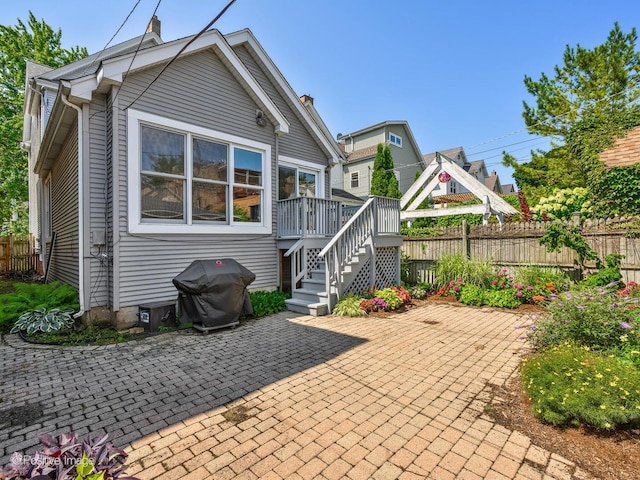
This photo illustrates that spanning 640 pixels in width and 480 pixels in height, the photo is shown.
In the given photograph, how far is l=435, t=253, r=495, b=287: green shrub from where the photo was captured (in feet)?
27.6

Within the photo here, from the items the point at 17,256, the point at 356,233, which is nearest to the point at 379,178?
the point at 356,233

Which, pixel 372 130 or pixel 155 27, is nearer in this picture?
pixel 155 27

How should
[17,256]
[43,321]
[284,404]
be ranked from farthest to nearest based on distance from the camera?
1. [17,256]
2. [43,321]
3. [284,404]

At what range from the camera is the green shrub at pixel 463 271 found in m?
8.41

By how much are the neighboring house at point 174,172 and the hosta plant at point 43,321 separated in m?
0.40

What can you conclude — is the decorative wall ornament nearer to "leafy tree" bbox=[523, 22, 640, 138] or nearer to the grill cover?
"leafy tree" bbox=[523, 22, 640, 138]

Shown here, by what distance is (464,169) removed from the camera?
107ft

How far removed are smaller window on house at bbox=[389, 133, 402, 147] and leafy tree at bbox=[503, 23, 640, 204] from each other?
904cm

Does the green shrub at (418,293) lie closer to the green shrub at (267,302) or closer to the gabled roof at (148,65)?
the green shrub at (267,302)

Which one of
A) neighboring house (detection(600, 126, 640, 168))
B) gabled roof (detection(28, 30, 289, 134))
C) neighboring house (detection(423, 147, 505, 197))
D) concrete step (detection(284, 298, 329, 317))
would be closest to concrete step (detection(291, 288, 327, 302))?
concrete step (detection(284, 298, 329, 317))

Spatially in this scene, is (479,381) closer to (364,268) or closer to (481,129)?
(364,268)

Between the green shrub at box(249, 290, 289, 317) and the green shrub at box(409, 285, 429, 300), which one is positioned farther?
the green shrub at box(409, 285, 429, 300)

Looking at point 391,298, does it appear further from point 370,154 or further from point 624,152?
point 370,154

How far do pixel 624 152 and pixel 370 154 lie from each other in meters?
17.0
